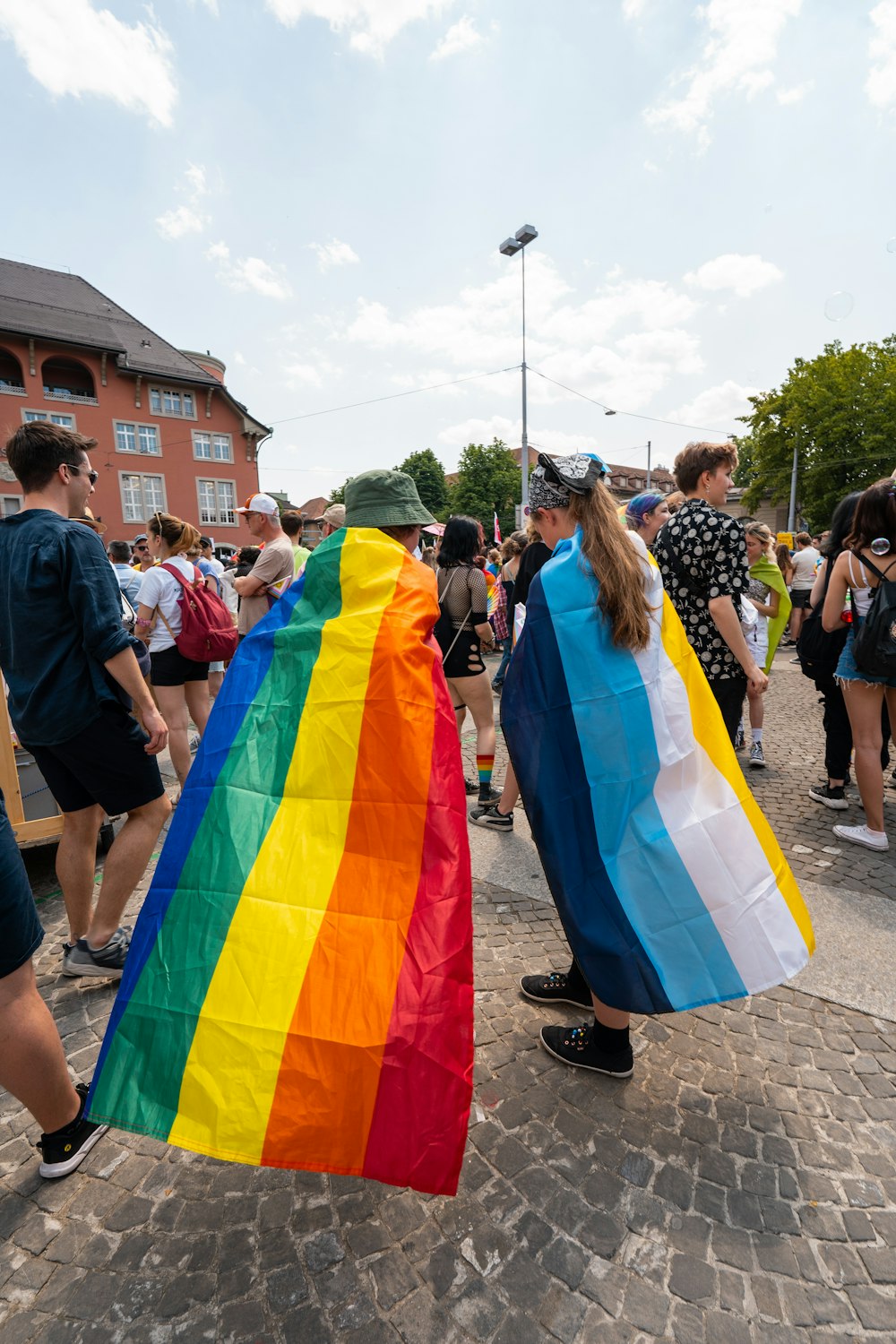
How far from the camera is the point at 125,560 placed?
8.91 metres

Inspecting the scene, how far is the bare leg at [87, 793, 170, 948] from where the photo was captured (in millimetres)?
2760

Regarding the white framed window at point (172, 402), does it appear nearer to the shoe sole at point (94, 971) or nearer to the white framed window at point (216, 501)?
the white framed window at point (216, 501)

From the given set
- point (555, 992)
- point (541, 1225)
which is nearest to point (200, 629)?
point (555, 992)

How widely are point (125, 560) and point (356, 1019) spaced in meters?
8.71

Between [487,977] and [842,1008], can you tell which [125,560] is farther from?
[842,1008]

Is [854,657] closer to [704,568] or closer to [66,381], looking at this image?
[704,568]

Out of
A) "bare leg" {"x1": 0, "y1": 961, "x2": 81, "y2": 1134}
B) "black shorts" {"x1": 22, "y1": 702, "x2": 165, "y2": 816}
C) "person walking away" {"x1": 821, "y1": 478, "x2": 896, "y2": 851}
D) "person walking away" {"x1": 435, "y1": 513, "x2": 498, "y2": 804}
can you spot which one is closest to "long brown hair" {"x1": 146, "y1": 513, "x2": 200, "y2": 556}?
"person walking away" {"x1": 435, "y1": 513, "x2": 498, "y2": 804}

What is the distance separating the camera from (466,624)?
4.35 metres

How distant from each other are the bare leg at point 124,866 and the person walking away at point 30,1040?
885 millimetres

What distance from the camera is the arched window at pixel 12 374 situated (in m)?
31.8

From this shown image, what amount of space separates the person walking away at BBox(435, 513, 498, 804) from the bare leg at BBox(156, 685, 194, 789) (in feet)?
6.43

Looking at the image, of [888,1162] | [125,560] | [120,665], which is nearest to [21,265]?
[125,560]

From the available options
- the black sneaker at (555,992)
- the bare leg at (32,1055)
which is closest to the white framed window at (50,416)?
the bare leg at (32,1055)

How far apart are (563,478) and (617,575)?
1.37 feet
